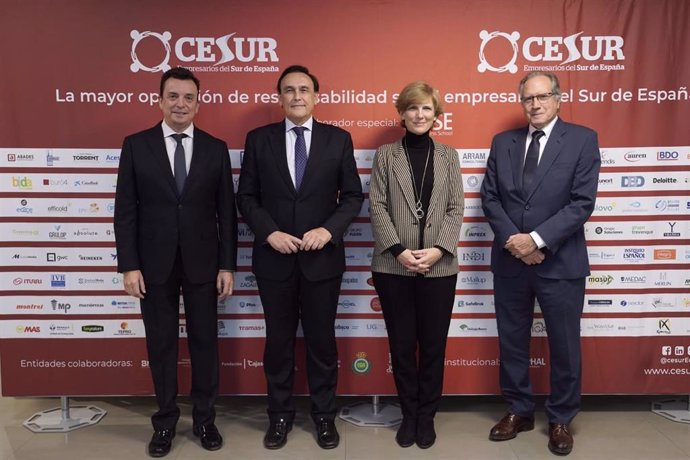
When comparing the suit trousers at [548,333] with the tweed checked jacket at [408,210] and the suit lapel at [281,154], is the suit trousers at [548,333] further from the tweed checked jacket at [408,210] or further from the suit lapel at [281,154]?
the suit lapel at [281,154]

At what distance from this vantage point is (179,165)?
9.64 ft

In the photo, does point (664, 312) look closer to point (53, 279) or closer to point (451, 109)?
point (451, 109)

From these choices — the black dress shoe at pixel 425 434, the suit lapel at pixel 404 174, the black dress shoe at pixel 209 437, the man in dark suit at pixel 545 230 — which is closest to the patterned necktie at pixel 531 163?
the man in dark suit at pixel 545 230

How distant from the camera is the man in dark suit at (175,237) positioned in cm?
289

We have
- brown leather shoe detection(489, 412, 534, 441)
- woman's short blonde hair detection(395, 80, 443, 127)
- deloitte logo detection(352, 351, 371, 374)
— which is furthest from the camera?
deloitte logo detection(352, 351, 371, 374)

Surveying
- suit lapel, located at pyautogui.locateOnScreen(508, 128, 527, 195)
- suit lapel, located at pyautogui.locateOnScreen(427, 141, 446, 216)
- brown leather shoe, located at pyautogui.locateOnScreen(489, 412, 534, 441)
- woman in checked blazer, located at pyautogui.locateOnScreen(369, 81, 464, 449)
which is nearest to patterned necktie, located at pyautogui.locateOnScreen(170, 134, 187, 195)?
woman in checked blazer, located at pyautogui.locateOnScreen(369, 81, 464, 449)

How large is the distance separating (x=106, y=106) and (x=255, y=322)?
151 centimetres

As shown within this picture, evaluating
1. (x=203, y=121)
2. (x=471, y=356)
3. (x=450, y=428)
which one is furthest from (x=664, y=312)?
(x=203, y=121)

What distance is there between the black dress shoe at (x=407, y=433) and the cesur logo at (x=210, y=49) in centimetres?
212

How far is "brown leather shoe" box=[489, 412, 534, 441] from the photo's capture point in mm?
3156

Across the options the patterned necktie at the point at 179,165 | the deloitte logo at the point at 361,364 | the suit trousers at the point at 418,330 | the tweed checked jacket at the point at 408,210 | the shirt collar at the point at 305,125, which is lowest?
the deloitte logo at the point at 361,364

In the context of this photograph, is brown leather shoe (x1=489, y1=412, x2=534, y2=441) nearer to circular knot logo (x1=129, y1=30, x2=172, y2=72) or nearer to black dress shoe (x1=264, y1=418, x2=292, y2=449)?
black dress shoe (x1=264, y1=418, x2=292, y2=449)

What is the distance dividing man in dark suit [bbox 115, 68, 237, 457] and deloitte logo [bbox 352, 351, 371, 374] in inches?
33.3

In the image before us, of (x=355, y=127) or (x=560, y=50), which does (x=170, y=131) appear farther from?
(x=560, y=50)
